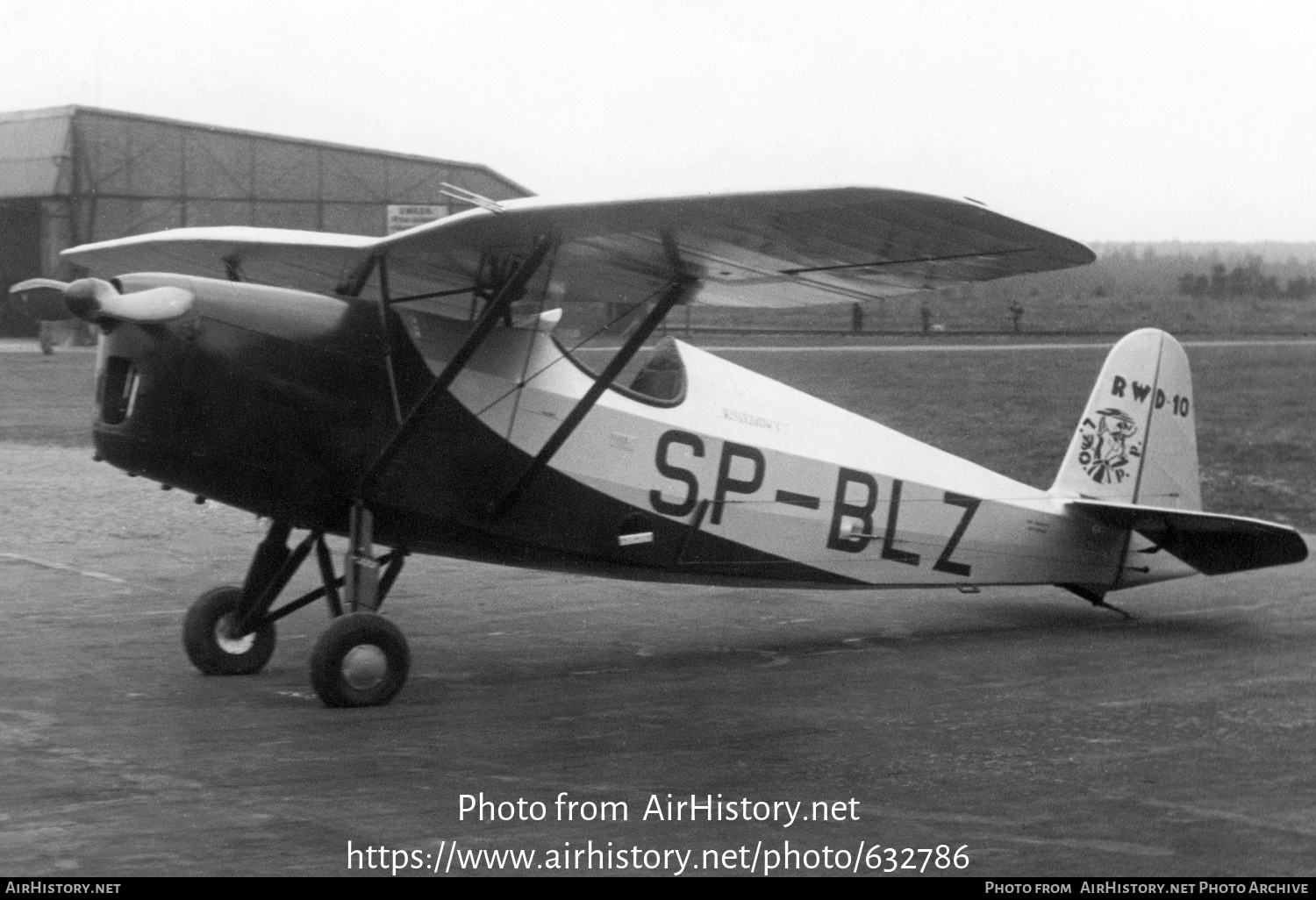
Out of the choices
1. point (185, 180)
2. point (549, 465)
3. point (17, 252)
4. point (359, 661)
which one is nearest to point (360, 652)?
point (359, 661)

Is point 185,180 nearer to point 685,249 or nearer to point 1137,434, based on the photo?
point 1137,434

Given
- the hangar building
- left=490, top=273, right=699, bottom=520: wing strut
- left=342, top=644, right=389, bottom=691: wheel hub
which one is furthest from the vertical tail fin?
the hangar building

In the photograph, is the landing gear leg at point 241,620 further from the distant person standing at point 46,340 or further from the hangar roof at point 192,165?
the hangar roof at point 192,165

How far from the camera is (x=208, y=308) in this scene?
321 inches

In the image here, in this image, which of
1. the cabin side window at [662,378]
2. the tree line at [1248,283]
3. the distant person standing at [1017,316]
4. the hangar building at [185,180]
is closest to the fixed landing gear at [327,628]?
the cabin side window at [662,378]

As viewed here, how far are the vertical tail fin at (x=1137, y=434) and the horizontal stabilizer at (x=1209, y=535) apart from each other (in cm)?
24

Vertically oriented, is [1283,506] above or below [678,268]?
below

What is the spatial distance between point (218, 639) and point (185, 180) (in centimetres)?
3361

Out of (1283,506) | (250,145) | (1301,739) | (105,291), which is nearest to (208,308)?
(105,291)

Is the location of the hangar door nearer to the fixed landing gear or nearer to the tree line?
the tree line

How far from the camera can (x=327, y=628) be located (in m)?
8.21

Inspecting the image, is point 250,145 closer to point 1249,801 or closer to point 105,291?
point 105,291

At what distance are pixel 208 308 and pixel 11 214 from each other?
38.4 metres

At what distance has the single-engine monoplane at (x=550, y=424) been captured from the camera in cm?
812
